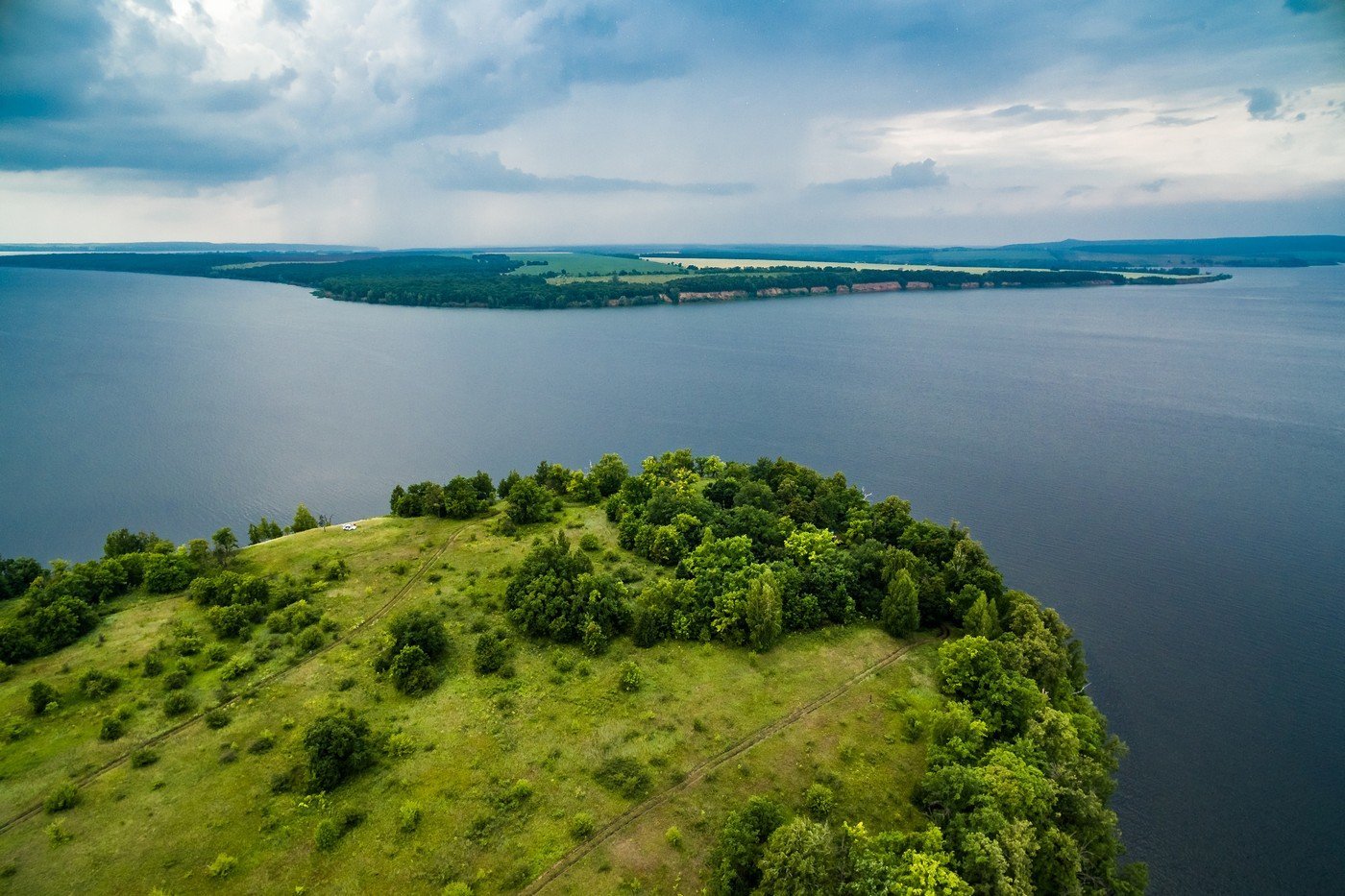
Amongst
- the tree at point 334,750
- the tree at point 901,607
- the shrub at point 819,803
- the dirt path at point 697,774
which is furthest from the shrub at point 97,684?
the tree at point 901,607

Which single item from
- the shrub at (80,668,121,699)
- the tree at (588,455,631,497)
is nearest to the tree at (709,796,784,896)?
the shrub at (80,668,121,699)

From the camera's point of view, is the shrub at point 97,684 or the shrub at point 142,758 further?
the shrub at point 97,684

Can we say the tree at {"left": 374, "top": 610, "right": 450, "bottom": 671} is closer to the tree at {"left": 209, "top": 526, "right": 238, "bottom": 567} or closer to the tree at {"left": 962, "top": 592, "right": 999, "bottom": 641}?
the tree at {"left": 209, "top": 526, "right": 238, "bottom": 567}

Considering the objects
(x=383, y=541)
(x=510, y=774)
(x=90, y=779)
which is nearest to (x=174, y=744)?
(x=90, y=779)

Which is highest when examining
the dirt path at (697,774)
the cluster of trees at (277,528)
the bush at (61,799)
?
the cluster of trees at (277,528)

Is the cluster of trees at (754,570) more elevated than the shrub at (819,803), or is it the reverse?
the cluster of trees at (754,570)

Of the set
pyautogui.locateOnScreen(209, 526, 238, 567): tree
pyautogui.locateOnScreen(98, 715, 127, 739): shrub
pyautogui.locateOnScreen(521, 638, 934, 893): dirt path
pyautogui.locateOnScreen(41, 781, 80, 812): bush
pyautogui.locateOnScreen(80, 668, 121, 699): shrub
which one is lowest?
pyautogui.locateOnScreen(521, 638, 934, 893): dirt path

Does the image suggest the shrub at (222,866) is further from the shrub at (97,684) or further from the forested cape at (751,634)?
the shrub at (97,684)
